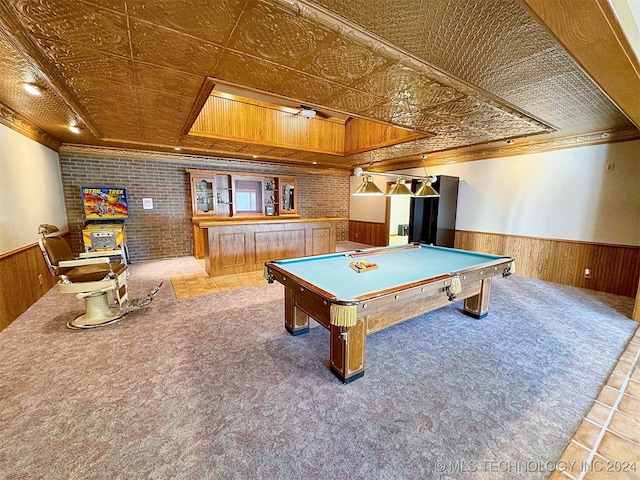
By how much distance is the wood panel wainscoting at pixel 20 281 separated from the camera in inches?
113

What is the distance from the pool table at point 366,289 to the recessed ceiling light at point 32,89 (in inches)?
110

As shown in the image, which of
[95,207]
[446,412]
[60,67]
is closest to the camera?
[446,412]

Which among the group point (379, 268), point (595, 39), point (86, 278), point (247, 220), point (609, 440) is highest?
point (595, 39)

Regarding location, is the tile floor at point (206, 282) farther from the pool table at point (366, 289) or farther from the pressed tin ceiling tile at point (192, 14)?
the pressed tin ceiling tile at point (192, 14)

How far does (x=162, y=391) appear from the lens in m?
1.95

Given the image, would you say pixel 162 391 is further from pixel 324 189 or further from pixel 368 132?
pixel 324 189

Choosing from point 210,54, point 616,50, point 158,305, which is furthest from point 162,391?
point 616,50

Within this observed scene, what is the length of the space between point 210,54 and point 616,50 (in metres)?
2.69

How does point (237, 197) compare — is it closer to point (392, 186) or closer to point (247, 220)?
point (247, 220)

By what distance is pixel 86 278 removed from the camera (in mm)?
2824

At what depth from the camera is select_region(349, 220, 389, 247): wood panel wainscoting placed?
24.7 feet

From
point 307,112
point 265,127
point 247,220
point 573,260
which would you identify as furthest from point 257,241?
point 573,260

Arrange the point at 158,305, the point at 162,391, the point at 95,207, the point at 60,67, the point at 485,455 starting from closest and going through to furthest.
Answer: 1. the point at 485,455
2. the point at 162,391
3. the point at 60,67
4. the point at 158,305
5. the point at 95,207

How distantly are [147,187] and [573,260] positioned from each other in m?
8.30
